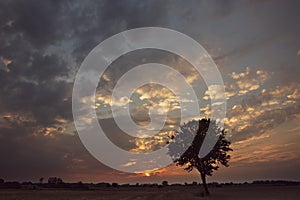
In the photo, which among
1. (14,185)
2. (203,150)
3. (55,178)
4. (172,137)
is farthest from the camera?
(55,178)

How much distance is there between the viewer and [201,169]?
215 feet

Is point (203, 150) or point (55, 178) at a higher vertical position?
point (55, 178)

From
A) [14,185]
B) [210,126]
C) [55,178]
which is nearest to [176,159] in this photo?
[210,126]

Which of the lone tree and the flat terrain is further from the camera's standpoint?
the lone tree

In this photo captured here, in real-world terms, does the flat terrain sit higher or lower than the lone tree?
lower

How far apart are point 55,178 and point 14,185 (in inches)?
2096

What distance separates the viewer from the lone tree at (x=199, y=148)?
213 feet

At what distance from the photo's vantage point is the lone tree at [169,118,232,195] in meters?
65.0

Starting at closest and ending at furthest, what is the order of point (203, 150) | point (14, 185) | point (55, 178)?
1. point (203, 150)
2. point (14, 185)
3. point (55, 178)

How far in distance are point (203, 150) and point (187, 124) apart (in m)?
6.98

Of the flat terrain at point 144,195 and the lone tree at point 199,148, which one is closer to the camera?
the flat terrain at point 144,195

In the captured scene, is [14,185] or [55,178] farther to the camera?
[55,178]

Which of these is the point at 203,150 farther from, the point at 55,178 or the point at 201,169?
the point at 55,178

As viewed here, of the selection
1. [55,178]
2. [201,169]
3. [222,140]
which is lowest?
[201,169]
